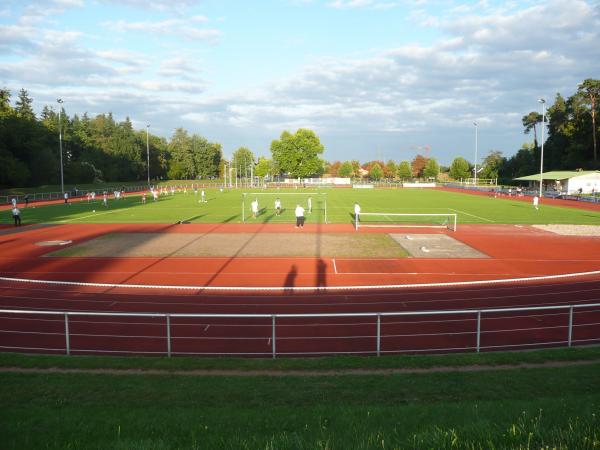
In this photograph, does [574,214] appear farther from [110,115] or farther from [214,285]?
[110,115]

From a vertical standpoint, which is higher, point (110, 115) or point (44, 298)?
point (110, 115)

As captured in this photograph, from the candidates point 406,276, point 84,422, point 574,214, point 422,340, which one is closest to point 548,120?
point 574,214

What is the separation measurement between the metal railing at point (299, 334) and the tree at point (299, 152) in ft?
442

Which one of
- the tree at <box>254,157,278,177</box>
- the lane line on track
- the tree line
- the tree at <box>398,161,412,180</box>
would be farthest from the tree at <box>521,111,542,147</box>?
the lane line on track

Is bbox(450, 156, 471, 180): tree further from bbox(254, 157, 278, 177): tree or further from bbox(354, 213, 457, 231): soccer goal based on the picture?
bbox(354, 213, 457, 231): soccer goal

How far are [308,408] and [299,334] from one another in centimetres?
570

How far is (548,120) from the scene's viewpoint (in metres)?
119

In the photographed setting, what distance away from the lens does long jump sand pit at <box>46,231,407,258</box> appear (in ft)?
85.7

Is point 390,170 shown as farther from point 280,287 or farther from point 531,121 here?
point 280,287

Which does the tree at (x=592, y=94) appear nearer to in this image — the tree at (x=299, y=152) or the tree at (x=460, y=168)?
the tree at (x=460, y=168)

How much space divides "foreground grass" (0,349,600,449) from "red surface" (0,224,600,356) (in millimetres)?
2197

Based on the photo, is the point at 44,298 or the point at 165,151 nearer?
the point at 44,298

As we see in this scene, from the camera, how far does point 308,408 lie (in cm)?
741

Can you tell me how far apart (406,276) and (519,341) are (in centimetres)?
834
